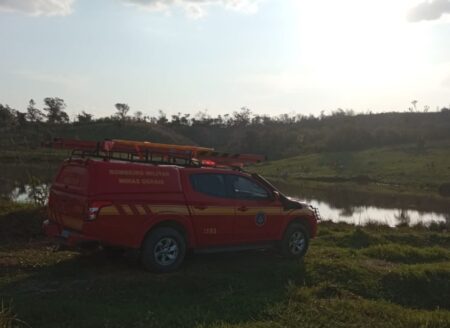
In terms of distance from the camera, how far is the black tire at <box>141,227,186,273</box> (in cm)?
937

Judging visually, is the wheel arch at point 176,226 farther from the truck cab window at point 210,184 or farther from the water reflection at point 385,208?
the water reflection at point 385,208

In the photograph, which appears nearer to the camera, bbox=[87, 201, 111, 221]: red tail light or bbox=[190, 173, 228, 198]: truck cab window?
bbox=[87, 201, 111, 221]: red tail light

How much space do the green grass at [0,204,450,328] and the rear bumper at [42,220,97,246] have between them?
0.51 m

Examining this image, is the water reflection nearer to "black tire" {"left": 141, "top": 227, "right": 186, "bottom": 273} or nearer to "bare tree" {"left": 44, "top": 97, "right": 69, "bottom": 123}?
"black tire" {"left": 141, "top": 227, "right": 186, "bottom": 273}

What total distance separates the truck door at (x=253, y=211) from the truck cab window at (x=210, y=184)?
0.22 m

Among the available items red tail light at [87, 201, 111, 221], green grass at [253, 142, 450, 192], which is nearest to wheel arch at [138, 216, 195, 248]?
red tail light at [87, 201, 111, 221]

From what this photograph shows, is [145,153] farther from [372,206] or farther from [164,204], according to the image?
[372,206]

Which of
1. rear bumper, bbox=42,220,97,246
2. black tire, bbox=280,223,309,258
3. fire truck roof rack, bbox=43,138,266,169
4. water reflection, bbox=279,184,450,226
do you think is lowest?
water reflection, bbox=279,184,450,226

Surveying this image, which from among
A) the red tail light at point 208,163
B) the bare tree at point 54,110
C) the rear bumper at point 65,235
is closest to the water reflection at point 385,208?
the red tail light at point 208,163

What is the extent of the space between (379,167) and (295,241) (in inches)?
2226

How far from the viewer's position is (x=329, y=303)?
8.23 m

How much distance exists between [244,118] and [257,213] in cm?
10958

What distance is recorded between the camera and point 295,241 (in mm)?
11633

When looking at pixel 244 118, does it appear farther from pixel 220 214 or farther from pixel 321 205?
pixel 220 214
